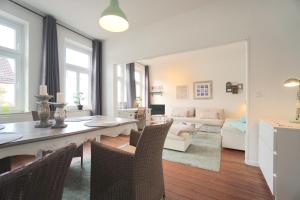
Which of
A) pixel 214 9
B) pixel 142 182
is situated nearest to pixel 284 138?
pixel 142 182

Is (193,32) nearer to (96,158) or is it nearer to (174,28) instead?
(174,28)

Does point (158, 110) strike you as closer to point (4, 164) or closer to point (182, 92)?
point (182, 92)

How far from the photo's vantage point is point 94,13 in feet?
10.0

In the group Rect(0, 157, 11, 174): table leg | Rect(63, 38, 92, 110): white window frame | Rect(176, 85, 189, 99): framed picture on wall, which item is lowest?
Rect(0, 157, 11, 174): table leg

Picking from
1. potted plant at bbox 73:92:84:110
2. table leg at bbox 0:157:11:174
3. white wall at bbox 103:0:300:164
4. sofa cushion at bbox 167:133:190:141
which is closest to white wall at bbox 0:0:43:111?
potted plant at bbox 73:92:84:110

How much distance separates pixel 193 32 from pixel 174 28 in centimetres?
46

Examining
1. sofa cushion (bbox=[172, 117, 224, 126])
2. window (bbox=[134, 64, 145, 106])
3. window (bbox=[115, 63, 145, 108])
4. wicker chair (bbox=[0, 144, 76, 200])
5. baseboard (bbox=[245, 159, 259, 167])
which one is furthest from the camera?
window (bbox=[134, 64, 145, 106])

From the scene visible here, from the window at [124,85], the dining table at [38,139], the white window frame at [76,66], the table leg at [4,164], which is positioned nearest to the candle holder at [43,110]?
the dining table at [38,139]

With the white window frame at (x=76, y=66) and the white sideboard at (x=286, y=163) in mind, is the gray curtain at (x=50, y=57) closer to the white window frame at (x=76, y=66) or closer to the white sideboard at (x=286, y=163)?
the white window frame at (x=76, y=66)

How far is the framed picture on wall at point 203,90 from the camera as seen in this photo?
548 cm

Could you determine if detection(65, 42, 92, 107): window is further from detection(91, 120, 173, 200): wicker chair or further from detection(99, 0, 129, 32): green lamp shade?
detection(91, 120, 173, 200): wicker chair

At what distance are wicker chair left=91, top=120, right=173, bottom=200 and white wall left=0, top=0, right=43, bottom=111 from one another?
2573 millimetres

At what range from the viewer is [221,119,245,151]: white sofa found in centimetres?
300

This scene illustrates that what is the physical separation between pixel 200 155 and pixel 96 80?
10.6 ft
